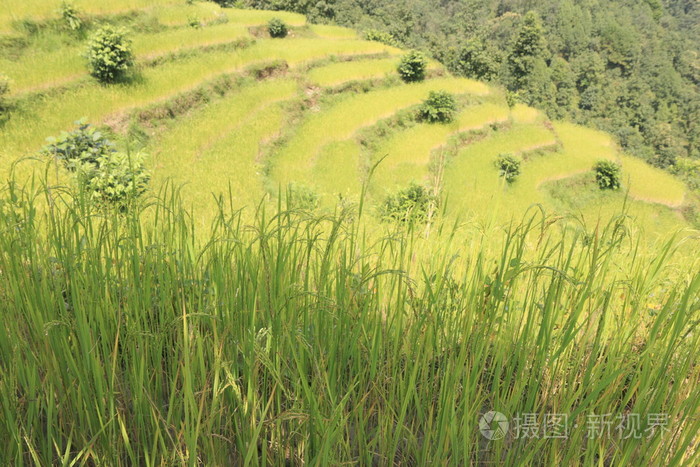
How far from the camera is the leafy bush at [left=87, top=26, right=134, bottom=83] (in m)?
9.82

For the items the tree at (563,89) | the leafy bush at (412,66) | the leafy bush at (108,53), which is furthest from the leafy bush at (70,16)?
the tree at (563,89)

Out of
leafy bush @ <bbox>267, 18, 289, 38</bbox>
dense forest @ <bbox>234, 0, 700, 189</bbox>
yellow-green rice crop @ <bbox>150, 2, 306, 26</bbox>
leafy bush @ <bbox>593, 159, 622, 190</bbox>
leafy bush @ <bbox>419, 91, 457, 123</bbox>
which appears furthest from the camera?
dense forest @ <bbox>234, 0, 700, 189</bbox>

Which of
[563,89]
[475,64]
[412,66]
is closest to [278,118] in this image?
[412,66]

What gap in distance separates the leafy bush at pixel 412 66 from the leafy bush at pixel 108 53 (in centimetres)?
1132

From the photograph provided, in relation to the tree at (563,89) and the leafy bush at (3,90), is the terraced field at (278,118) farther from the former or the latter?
the tree at (563,89)

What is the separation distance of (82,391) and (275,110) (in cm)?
1285

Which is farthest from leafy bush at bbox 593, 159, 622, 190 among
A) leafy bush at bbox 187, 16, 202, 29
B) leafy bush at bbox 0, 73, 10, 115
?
leafy bush at bbox 0, 73, 10, 115

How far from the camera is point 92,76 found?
33.2ft

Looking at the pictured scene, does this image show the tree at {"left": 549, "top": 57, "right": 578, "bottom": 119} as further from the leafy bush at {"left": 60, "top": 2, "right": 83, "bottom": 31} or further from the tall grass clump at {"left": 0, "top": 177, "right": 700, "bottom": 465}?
the tall grass clump at {"left": 0, "top": 177, "right": 700, "bottom": 465}

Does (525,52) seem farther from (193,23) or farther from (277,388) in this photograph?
(277,388)

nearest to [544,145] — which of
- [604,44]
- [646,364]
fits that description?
[646,364]

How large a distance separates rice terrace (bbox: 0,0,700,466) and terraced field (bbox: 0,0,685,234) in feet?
0.31

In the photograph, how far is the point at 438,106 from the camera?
1580cm

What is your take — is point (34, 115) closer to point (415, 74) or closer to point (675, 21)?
point (415, 74)
